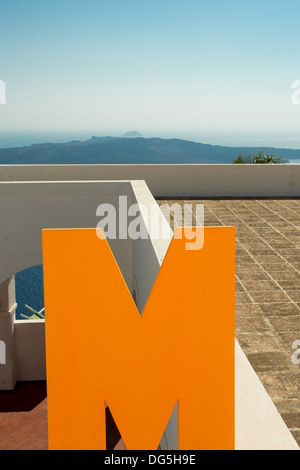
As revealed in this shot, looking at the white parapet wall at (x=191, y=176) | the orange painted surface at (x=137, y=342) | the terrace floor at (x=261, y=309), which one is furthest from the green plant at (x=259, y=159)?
the orange painted surface at (x=137, y=342)

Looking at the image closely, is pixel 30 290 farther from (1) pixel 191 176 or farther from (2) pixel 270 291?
(2) pixel 270 291

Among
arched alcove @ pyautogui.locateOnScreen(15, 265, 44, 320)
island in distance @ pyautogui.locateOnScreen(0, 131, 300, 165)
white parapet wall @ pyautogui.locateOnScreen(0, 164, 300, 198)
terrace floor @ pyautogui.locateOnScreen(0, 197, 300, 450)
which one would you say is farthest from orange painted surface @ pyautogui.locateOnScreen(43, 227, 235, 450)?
island in distance @ pyautogui.locateOnScreen(0, 131, 300, 165)

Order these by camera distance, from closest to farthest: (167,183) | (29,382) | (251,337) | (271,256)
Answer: (251,337) → (271,256) → (167,183) → (29,382)

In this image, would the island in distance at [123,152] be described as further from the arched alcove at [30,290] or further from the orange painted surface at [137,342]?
the orange painted surface at [137,342]

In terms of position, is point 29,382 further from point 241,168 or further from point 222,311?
point 222,311

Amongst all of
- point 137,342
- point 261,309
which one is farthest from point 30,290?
point 137,342

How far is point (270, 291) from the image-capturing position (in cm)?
541

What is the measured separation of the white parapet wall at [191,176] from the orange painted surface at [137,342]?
8965 mm

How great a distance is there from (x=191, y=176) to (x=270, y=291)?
239 inches

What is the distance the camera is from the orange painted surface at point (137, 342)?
2.11 m

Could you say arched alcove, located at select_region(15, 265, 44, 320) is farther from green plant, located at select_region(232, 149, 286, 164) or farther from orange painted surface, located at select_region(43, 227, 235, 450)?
orange painted surface, located at select_region(43, 227, 235, 450)

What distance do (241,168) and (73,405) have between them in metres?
9.67
